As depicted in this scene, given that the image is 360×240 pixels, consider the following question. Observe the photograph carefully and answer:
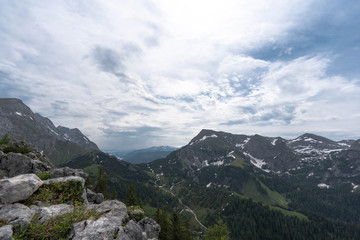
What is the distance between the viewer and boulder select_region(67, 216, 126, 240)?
10.2 meters

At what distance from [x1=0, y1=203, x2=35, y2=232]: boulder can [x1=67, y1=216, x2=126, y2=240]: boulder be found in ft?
9.99

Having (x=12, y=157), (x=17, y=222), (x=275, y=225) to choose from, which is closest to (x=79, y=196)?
Result: (x=17, y=222)

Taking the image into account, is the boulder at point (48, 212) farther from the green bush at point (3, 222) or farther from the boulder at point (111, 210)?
the boulder at point (111, 210)

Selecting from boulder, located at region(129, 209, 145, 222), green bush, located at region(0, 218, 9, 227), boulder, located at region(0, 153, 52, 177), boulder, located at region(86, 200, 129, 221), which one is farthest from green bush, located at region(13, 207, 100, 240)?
boulder, located at region(0, 153, 52, 177)

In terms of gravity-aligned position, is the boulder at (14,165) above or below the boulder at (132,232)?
above

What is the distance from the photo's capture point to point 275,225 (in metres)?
199

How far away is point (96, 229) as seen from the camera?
35.8ft

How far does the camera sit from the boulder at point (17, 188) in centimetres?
1346

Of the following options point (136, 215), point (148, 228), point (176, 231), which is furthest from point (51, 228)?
point (176, 231)

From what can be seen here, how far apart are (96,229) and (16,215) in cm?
586

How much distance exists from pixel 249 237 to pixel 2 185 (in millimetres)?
223471

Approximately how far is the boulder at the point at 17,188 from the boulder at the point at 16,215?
109cm

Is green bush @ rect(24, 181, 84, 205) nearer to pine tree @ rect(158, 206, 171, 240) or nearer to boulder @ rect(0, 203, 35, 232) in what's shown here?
boulder @ rect(0, 203, 35, 232)

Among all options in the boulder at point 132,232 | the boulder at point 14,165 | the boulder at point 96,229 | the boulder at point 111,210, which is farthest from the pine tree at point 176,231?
the boulder at point 96,229
